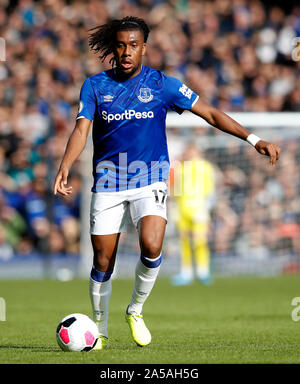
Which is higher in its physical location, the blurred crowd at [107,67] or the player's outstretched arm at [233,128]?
the blurred crowd at [107,67]

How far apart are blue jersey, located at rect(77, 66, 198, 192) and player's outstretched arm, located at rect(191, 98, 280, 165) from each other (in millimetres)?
110

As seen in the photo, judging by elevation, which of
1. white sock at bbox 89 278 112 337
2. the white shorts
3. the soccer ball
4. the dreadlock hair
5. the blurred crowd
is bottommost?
the soccer ball

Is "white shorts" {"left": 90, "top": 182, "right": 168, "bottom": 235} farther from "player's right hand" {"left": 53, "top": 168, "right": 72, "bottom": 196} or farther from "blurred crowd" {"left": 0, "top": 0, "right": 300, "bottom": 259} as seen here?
"blurred crowd" {"left": 0, "top": 0, "right": 300, "bottom": 259}

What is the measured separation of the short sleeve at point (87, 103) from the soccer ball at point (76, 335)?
1.59 metres

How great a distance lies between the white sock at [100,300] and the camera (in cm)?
708

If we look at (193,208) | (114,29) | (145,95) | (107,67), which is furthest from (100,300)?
(107,67)

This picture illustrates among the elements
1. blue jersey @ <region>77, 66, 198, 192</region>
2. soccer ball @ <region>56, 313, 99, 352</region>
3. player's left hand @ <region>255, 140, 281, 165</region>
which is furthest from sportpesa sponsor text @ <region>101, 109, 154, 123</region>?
soccer ball @ <region>56, 313, 99, 352</region>

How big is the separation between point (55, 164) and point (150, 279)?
10.2 meters

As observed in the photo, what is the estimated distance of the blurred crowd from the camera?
1678 cm

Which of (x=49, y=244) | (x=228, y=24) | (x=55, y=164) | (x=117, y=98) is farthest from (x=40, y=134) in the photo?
(x=117, y=98)

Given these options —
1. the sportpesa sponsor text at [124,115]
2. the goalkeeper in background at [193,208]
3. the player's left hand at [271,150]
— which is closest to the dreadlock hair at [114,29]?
the sportpesa sponsor text at [124,115]

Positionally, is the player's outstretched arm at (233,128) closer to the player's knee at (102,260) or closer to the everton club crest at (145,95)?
the everton club crest at (145,95)

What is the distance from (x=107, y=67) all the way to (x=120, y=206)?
1211 centimetres

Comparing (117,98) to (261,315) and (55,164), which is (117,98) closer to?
(261,315)
